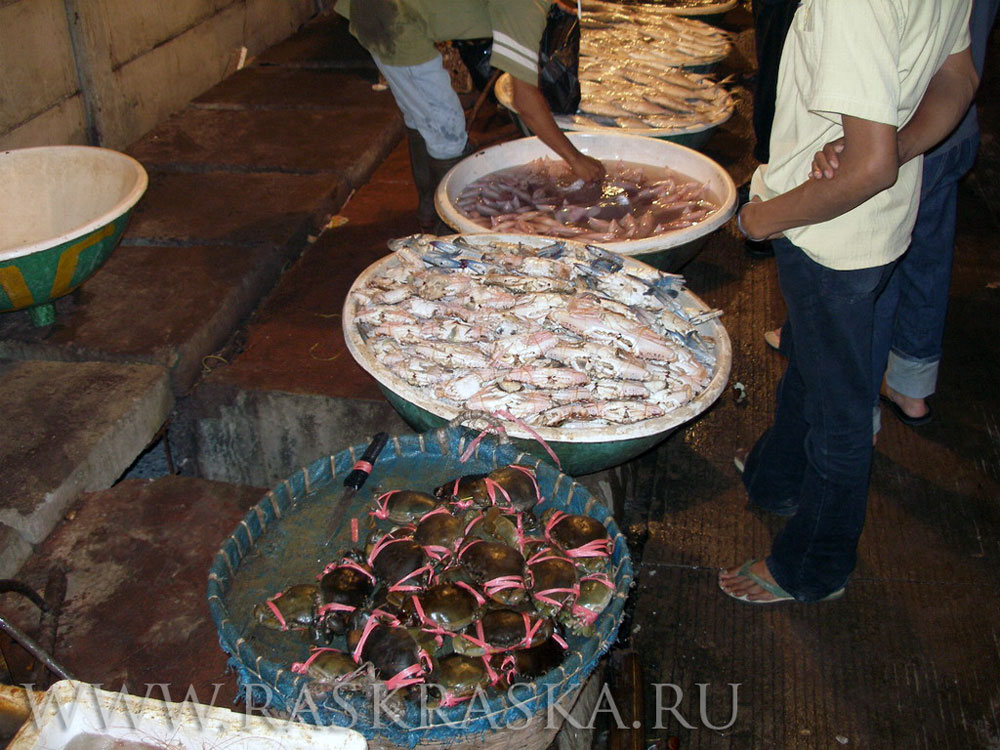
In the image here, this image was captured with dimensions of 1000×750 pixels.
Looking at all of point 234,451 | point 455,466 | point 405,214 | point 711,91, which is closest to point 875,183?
point 455,466

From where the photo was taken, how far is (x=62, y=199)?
162 inches

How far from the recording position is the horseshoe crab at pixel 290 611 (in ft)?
7.26

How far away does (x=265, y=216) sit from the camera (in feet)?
16.3

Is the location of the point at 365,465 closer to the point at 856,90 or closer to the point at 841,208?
the point at 841,208

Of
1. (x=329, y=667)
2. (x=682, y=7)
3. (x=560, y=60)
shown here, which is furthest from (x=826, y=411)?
(x=682, y=7)

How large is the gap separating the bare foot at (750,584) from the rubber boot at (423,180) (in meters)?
2.80

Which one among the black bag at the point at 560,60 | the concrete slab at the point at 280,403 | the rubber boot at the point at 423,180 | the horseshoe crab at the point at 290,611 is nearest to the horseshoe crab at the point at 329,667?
the horseshoe crab at the point at 290,611

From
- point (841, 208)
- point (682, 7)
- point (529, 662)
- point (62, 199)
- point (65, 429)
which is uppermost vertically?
point (841, 208)

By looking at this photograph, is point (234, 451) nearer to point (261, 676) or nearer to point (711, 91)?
point (261, 676)

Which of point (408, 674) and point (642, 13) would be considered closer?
point (408, 674)

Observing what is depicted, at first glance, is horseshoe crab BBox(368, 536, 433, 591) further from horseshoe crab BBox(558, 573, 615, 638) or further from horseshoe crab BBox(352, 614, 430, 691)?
horseshoe crab BBox(558, 573, 615, 638)

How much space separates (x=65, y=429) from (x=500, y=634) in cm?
218

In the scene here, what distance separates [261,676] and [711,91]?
5520 mm

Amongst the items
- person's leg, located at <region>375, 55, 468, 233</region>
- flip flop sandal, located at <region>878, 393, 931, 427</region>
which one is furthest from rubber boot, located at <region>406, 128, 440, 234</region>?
flip flop sandal, located at <region>878, 393, 931, 427</region>
